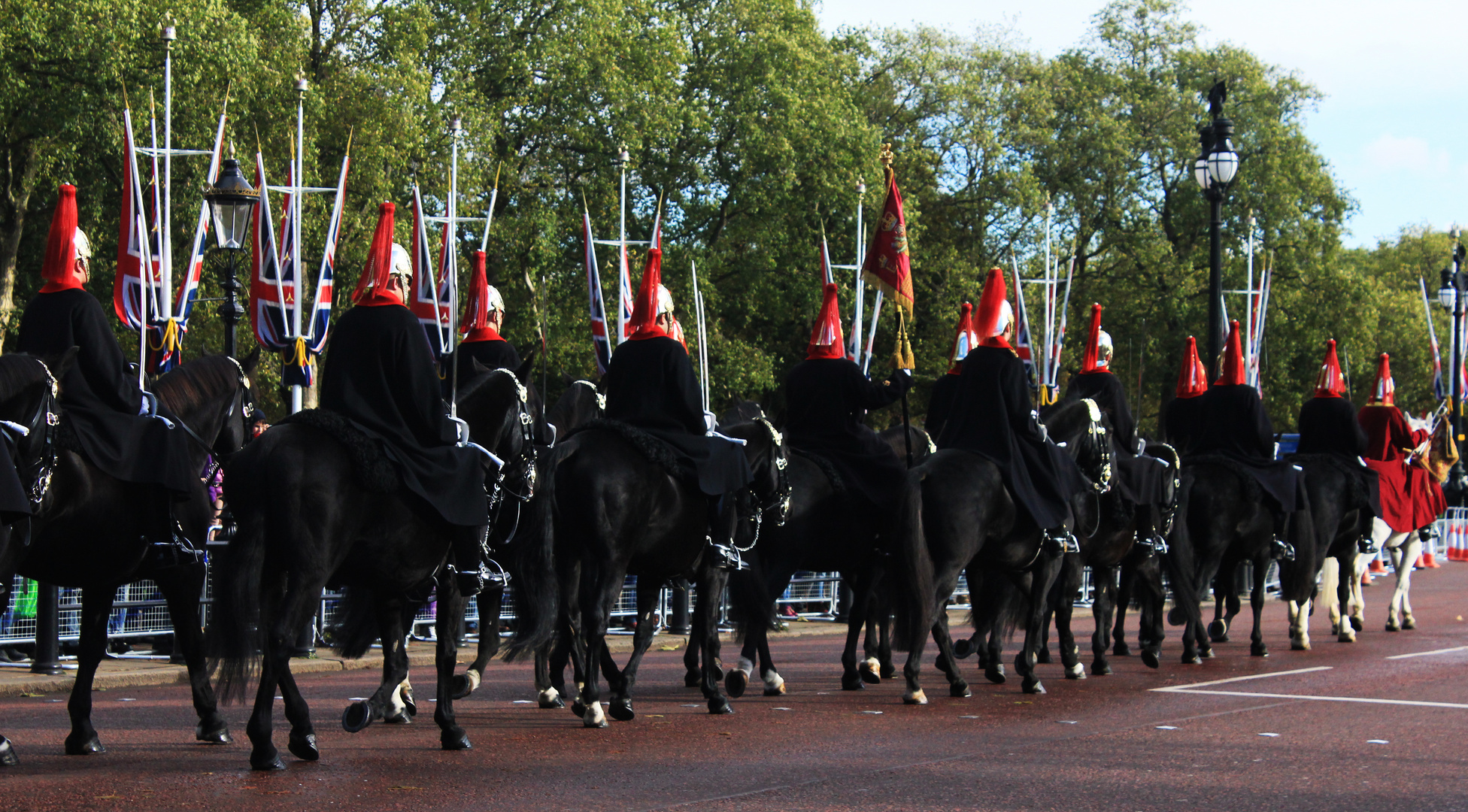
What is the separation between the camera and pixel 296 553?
7480 millimetres

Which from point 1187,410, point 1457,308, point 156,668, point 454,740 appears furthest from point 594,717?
point 1457,308

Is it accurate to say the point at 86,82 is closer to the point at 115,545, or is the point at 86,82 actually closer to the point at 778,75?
the point at 778,75

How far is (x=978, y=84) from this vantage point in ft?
153

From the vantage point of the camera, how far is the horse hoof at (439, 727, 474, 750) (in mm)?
8242

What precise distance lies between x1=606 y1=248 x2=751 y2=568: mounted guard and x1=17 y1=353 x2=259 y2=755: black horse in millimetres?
2178

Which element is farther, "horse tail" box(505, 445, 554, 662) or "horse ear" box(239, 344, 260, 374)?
"horse ear" box(239, 344, 260, 374)

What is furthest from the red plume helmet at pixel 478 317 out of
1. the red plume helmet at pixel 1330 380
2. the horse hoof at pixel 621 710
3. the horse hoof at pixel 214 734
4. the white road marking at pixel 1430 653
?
the red plume helmet at pixel 1330 380

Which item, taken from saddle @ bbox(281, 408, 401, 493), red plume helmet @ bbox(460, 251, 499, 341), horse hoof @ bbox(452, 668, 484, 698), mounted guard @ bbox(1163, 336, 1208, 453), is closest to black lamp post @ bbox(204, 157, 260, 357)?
red plume helmet @ bbox(460, 251, 499, 341)

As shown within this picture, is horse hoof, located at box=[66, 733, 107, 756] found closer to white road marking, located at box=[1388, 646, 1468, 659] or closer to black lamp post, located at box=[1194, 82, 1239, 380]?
white road marking, located at box=[1388, 646, 1468, 659]

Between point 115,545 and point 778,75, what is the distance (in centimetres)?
3450

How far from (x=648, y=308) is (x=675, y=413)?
2.29 feet

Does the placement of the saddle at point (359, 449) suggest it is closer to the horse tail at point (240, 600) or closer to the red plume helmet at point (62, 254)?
the horse tail at point (240, 600)

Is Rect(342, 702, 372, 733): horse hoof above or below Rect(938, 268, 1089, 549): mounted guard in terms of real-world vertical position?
below

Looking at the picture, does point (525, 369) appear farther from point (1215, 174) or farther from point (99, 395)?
point (1215, 174)
